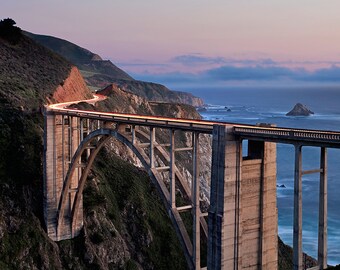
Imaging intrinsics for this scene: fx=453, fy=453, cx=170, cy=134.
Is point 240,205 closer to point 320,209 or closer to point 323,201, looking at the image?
point 320,209

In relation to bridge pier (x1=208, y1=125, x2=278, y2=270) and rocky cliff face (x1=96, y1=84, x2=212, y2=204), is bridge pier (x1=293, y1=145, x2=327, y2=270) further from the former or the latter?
rocky cliff face (x1=96, y1=84, x2=212, y2=204)

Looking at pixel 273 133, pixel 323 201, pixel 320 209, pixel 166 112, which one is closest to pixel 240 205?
pixel 273 133

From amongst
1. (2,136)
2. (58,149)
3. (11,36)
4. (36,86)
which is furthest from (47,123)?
(11,36)

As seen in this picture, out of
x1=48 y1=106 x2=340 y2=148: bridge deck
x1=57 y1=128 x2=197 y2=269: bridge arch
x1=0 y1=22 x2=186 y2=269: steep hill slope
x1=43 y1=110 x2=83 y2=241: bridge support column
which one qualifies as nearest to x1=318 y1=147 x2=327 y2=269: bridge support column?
x1=48 y1=106 x2=340 y2=148: bridge deck

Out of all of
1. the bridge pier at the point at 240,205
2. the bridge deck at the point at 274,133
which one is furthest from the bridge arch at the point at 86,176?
the bridge pier at the point at 240,205

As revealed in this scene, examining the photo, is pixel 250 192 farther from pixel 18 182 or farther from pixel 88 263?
pixel 18 182
